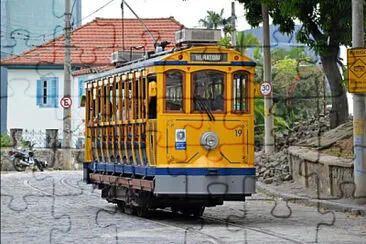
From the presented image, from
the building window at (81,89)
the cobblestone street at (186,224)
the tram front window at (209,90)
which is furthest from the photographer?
the building window at (81,89)

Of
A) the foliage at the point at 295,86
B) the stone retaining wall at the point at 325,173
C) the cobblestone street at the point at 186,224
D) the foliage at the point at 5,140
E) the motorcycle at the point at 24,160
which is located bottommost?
the cobblestone street at the point at 186,224

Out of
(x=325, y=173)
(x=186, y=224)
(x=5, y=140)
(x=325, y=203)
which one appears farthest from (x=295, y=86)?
(x=5, y=140)

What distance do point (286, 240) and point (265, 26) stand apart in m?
15.6

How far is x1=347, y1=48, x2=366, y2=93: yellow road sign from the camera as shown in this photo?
49.0 feet

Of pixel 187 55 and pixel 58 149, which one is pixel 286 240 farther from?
pixel 58 149

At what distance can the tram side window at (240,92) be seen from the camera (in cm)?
1309

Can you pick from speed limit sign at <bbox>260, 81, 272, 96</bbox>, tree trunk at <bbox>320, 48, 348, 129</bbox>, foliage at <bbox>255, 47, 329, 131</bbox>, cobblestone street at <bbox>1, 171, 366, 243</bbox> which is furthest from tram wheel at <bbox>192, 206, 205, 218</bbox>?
foliage at <bbox>255, 47, 329, 131</bbox>

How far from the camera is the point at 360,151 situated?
1599 cm

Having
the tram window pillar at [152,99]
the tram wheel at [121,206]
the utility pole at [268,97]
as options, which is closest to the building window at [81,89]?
the tram window pillar at [152,99]

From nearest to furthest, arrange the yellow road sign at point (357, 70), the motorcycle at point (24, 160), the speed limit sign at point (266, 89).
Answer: the motorcycle at point (24, 160), the yellow road sign at point (357, 70), the speed limit sign at point (266, 89)

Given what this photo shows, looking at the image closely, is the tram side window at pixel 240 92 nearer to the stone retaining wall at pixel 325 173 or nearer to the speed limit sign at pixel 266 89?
the stone retaining wall at pixel 325 173

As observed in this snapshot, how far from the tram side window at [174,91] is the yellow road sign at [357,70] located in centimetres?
352

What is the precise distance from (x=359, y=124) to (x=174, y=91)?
181 inches

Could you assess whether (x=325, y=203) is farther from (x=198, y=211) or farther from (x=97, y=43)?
(x=97, y=43)
